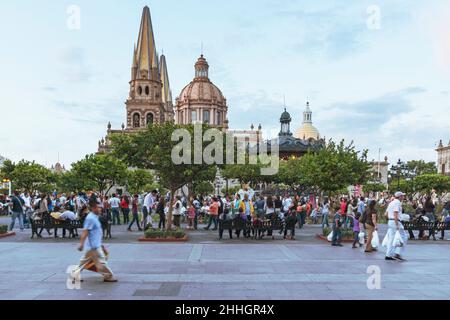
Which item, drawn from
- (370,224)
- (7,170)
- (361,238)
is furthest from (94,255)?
(7,170)

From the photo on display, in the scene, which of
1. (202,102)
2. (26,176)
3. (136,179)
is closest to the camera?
(26,176)

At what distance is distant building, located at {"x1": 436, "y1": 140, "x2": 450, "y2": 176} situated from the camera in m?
110

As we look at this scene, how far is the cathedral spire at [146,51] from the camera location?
83375mm

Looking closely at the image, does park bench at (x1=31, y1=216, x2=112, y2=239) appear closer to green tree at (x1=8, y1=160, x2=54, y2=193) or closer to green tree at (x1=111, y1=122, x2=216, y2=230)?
green tree at (x1=111, y1=122, x2=216, y2=230)

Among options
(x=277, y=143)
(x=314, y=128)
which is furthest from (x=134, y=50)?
(x=314, y=128)

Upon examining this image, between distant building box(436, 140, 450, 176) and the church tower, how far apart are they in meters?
63.6

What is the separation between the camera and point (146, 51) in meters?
83.1

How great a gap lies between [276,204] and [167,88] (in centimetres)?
10013

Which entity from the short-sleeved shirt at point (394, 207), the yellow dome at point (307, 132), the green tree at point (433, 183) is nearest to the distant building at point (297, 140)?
the yellow dome at point (307, 132)

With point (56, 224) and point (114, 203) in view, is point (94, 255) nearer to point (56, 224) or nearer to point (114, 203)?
point (56, 224)

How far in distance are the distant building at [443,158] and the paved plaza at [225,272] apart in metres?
102

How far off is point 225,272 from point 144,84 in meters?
77.2

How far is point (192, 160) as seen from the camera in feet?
62.4

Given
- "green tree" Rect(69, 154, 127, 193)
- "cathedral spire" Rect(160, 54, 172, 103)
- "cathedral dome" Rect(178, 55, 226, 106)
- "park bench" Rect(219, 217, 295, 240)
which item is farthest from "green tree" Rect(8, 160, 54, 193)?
"cathedral spire" Rect(160, 54, 172, 103)
